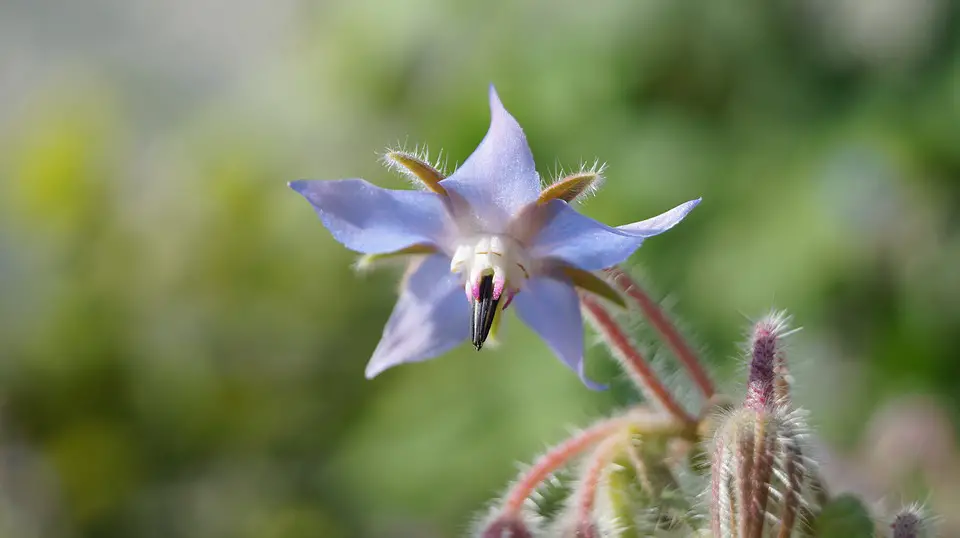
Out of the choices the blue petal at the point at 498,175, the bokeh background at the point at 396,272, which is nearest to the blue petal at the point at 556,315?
the blue petal at the point at 498,175

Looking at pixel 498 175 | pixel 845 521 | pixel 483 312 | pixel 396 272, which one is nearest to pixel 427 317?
pixel 483 312

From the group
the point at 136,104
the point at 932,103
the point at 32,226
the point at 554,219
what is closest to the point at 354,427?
the point at 32,226

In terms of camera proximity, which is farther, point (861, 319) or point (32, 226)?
point (32, 226)

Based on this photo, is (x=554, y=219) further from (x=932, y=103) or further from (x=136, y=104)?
(x=136, y=104)

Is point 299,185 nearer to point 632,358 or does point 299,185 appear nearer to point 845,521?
point 632,358

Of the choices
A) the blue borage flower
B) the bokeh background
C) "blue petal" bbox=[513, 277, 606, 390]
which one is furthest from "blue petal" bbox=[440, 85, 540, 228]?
the bokeh background

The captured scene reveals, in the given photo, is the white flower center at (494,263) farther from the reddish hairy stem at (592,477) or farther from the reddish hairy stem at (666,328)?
the reddish hairy stem at (592,477)
